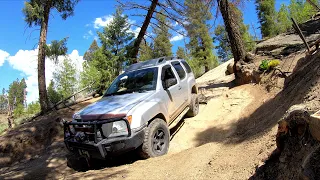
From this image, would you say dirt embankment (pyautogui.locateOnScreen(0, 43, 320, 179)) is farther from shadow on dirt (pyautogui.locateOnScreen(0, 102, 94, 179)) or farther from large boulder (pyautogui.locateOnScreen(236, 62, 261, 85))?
large boulder (pyautogui.locateOnScreen(236, 62, 261, 85))

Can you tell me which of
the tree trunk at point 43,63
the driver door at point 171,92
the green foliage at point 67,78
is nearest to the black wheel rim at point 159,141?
the driver door at point 171,92

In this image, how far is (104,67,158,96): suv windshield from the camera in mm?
6355

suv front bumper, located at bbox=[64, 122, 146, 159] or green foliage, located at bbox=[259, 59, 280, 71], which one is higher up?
green foliage, located at bbox=[259, 59, 280, 71]

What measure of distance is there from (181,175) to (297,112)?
214 cm

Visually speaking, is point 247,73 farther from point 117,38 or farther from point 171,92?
point 117,38

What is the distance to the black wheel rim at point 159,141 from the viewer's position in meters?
5.41

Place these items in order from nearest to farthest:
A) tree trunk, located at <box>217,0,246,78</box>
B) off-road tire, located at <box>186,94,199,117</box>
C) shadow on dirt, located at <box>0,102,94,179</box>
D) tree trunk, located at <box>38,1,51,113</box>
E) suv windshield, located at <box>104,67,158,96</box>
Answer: suv windshield, located at <box>104,67,158,96</box>
shadow on dirt, located at <box>0,102,94,179</box>
off-road tire, located at <box>186,94,199,117</box>
tree trunk, located at <box>217,0,246,78</box>
tree trunk, located at <box>38,1,51,113</box>

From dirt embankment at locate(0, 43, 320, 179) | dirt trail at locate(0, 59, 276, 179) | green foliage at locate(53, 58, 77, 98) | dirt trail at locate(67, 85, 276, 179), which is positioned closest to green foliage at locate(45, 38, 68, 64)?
dirt embankment at locate(0, 43, 320, 179)

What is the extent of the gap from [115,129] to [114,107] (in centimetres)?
55

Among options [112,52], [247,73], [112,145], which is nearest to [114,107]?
[112,145]

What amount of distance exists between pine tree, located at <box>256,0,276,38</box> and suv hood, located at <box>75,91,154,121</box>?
146ft

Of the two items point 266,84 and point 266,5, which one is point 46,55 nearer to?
point 266,84

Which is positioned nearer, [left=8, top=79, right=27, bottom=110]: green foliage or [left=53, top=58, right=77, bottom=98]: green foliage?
[left=53, top=58, right=77, bottom=98]: green foliage

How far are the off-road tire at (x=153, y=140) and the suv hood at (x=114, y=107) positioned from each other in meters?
0.63
